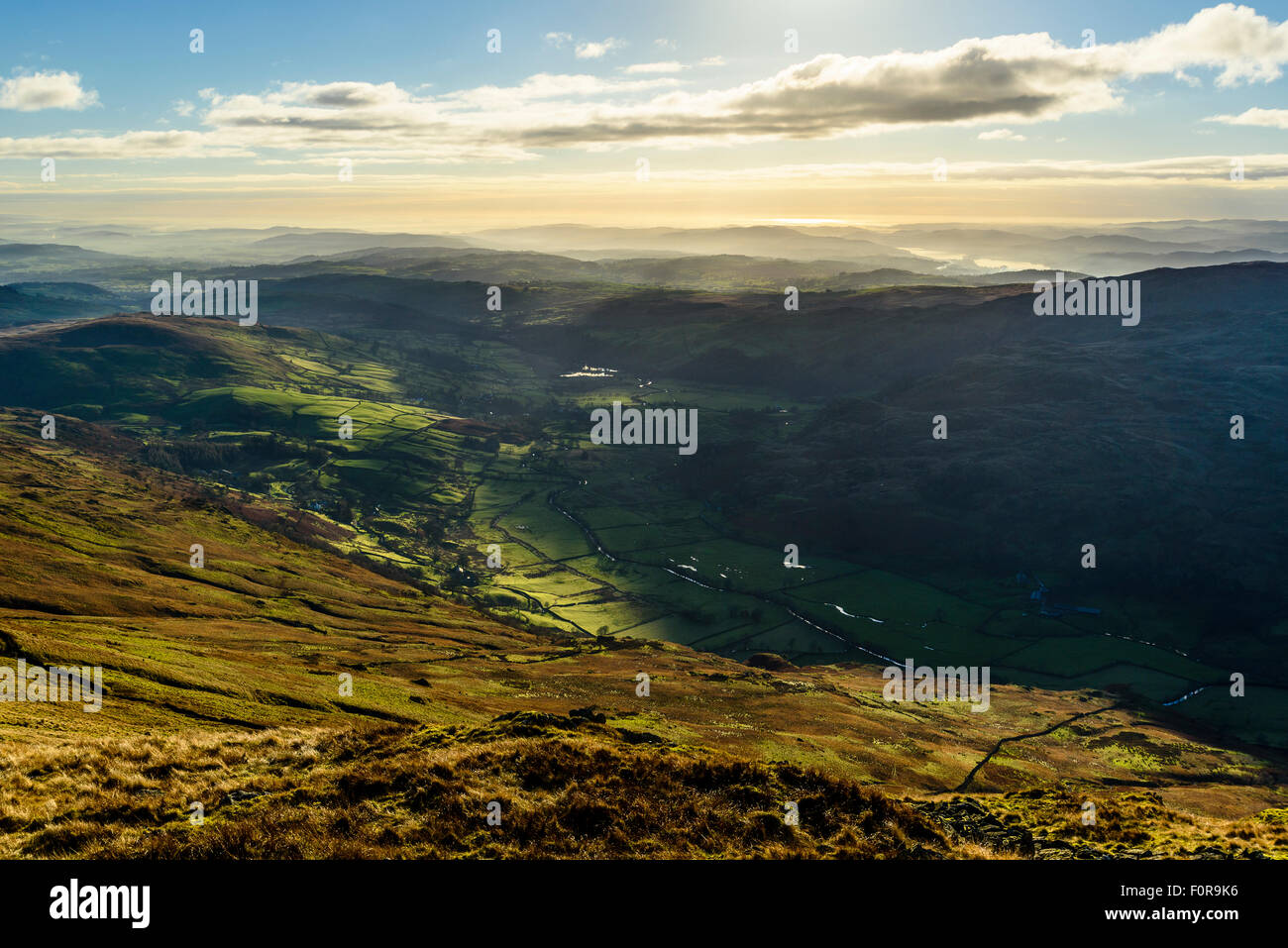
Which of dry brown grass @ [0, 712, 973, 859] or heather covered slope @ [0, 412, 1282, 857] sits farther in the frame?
heather covered slope @ [0, 412, 1282, 857]

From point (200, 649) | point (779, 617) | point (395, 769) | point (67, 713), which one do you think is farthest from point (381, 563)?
point (395, 769)

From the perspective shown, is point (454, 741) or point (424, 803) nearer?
point (424, 803)

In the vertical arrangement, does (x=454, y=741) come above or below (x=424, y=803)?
below

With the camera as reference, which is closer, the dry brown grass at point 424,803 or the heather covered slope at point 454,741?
the dry brown grass at point 424,803

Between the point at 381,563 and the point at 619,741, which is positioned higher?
the point at 619,741

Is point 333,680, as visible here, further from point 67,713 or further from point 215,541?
point 215,541
